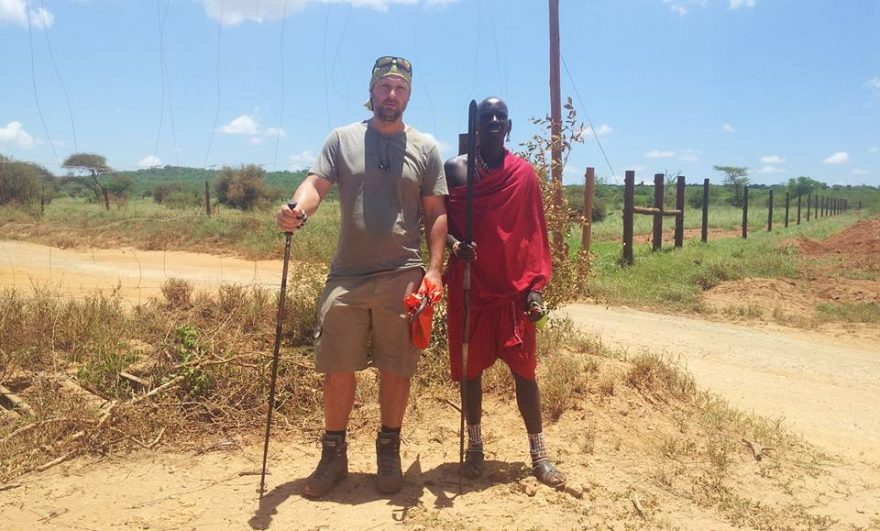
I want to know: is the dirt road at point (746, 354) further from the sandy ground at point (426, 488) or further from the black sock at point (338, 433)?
the black sock at point (338, 433)

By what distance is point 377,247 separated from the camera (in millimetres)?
3299

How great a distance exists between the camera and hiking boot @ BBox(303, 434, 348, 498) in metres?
3.34

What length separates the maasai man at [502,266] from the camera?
3537 millimetres

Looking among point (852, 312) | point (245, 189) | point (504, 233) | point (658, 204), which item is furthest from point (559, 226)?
point (245, 189)

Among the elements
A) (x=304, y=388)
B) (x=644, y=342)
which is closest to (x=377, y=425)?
(x=304, y=388)

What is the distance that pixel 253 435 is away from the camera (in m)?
4.05

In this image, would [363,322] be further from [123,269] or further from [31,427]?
[123,269]

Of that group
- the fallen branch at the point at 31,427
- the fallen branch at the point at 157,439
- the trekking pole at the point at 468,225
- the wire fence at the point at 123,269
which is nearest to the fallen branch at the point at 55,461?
the fallen branch at the point at 31,427

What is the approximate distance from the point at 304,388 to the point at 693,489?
243 cm

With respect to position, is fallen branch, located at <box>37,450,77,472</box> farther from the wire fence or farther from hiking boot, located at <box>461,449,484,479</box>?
the wire fence

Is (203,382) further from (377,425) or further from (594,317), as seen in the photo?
(594,317)

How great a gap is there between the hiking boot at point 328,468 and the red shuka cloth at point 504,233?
1.00 m

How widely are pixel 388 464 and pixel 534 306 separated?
108 cm

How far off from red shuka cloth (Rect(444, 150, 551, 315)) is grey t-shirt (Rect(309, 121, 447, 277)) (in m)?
0.29
